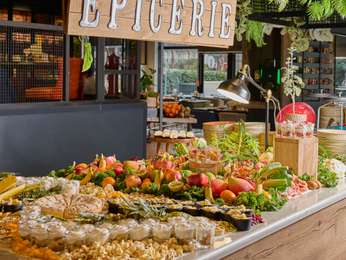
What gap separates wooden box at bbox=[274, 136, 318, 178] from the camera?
158 inches

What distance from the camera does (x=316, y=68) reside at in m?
12.7

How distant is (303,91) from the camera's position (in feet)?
40.8

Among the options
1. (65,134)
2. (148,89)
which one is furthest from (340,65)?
(65,134)

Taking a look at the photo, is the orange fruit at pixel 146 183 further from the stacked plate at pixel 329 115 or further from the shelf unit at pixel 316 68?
the shelf unit at pixel 316 68

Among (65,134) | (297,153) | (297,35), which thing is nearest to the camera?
(297,153)

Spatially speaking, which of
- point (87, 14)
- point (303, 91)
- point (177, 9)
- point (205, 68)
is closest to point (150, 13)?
point (177, 9)

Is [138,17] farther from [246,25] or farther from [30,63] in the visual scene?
[246,25]

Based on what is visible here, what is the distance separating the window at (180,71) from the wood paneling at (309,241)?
15390 millimetres

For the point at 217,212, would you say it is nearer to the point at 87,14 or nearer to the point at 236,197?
the point at 236,197

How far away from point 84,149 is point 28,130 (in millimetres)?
867

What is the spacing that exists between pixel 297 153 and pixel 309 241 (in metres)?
0.67

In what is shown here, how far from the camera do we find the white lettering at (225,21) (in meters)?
3.69

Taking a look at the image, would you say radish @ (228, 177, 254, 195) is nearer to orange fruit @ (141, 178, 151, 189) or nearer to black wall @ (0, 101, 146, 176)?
orange fruit @ (141, 178, 151, 189)

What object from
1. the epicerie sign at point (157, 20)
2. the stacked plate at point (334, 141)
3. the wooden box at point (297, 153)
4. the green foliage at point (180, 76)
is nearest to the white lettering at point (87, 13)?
the epicerie sign at point (157, 20)
